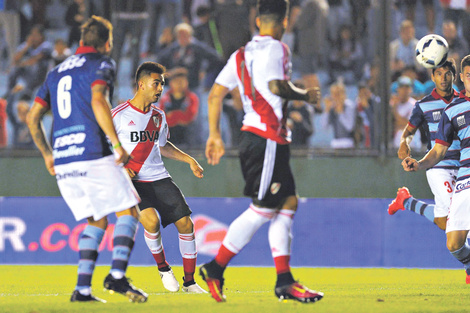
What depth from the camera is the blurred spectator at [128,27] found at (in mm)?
12258

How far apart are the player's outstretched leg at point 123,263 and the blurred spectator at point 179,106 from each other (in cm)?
606

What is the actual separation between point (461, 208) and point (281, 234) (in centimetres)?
211

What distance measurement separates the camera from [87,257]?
18.7 ft

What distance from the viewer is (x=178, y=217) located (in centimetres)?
703

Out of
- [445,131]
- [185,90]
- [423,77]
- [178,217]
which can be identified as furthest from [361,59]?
[178,217]

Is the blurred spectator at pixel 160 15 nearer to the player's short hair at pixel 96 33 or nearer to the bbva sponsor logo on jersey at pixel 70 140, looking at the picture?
the player's short hair at pixel 96 33

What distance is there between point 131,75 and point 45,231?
2646mm

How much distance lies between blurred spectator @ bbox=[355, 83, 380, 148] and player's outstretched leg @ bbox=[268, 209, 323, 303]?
20.1 ft

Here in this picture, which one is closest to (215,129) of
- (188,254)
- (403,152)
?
(188,254)

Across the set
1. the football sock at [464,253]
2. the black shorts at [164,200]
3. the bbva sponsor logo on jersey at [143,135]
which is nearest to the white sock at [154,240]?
the black shorts at [164,200]

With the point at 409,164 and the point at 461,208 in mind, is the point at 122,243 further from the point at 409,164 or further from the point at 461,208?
the point at 461,208

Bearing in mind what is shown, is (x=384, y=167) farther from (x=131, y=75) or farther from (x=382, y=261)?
(x=131, y=75)

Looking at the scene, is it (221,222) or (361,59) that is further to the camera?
(361,59)

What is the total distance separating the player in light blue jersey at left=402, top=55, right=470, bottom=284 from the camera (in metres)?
7.05
